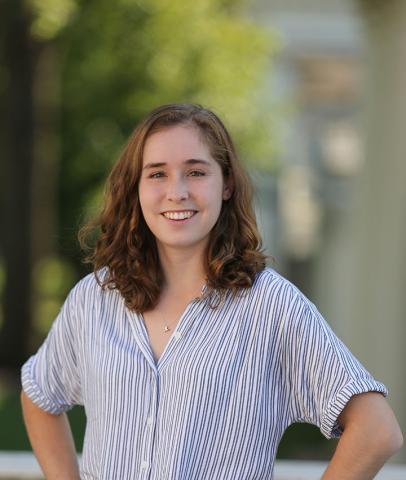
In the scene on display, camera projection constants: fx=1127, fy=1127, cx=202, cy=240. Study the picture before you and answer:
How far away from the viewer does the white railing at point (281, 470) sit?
3.63 m

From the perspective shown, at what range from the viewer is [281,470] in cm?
372

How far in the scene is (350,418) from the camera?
245 cm

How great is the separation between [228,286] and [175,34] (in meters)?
12.1

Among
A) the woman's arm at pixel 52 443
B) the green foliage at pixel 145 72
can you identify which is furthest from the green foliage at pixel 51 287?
the woman's arm at pixel 52 443

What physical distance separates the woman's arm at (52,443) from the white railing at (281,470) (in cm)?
107

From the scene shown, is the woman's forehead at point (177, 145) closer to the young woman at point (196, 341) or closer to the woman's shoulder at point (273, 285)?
the young woman at point (196, 341)

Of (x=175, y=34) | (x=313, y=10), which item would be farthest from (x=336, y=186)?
(x=175, y=34)

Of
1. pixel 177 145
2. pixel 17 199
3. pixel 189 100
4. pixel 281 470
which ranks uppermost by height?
pixel 189 100

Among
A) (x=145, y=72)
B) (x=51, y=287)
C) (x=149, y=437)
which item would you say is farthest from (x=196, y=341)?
(x=51, y=287)

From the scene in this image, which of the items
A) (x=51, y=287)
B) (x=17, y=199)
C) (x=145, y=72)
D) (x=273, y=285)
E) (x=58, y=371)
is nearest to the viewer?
(x=273, y=285)

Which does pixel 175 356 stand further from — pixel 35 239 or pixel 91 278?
pixel 35 239

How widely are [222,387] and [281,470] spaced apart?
1.36 m

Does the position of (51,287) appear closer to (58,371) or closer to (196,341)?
(58,371)

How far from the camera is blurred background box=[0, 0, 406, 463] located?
9344mm
